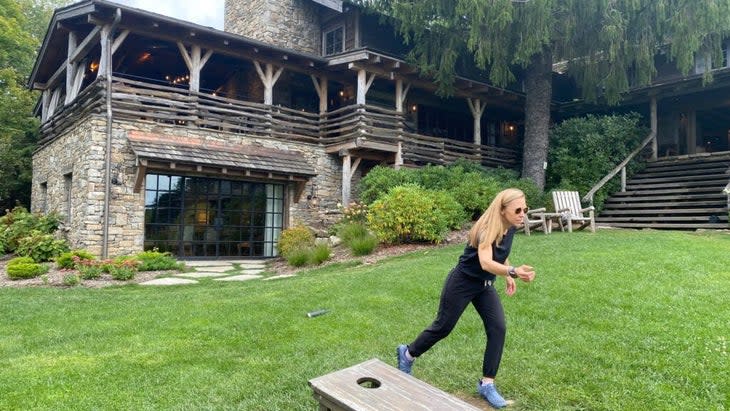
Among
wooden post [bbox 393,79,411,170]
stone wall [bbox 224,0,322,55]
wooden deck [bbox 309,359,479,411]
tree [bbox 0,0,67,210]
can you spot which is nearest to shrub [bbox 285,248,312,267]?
wooden post [bbox 393,79,411,170]

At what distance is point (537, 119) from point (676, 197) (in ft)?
14.6

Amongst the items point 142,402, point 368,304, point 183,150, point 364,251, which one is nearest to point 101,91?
point 183,150

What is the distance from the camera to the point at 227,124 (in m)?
13.4

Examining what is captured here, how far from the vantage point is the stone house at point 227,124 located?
1172 cm

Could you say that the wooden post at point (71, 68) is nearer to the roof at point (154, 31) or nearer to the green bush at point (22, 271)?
the roof at point (154, 31)

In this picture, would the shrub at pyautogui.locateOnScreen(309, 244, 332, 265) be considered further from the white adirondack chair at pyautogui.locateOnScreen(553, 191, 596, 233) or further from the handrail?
the handrail

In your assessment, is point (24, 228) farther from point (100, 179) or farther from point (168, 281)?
point (168, 281)

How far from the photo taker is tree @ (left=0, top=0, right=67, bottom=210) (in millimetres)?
18781

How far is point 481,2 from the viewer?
1287 cm

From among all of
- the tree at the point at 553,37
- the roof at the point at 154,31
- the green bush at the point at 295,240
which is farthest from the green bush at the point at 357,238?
the tree at the point at 553,37

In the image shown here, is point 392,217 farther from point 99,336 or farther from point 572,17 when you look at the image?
point 572,17

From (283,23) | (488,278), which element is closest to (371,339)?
(488,278)

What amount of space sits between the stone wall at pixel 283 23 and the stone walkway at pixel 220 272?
8.37 metres

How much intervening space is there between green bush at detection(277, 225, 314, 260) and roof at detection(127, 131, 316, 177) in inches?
66.5
